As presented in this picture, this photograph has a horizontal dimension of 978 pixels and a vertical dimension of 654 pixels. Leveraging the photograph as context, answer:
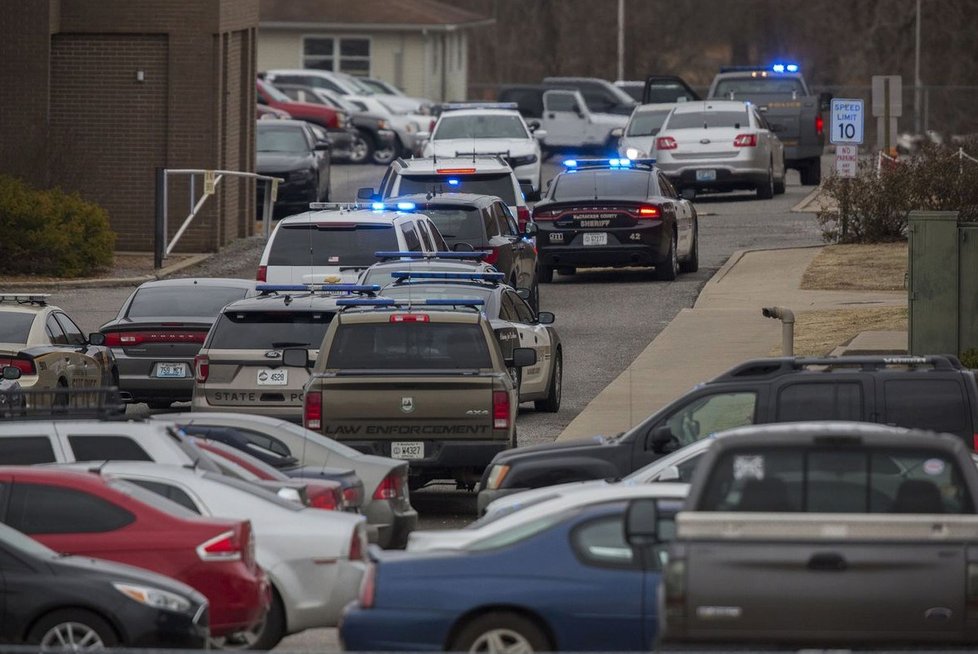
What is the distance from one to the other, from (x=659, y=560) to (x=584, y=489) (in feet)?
3.17

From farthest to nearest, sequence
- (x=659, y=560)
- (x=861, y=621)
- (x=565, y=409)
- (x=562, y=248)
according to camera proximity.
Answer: (x=562, y=248)
(x=565, y=409)
(x=659, y=560)
(x=861, y=621)

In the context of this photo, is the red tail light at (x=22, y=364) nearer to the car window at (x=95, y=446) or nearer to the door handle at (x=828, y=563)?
the car window at (x=95, y=446)

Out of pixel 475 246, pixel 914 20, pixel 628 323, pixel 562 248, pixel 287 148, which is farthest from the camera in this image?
pixel 914 20

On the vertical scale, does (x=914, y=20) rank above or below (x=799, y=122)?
above

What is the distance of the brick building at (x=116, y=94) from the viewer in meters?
31.9

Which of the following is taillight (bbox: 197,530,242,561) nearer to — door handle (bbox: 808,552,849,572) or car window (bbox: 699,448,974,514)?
car window (bbox: 699,448,974,514)

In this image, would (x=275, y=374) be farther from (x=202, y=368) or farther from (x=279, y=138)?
(x=279, y=138)

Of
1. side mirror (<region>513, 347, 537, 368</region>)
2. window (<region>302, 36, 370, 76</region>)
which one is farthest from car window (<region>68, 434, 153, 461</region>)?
window (<region>302, 36, 370, 76</region>)

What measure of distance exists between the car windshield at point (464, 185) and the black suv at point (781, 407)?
13.2 meters

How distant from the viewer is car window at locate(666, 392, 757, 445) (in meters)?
13.8

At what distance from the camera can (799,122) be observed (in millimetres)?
41938

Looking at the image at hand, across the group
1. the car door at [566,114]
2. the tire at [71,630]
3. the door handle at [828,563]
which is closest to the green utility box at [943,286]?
the door handle at [828,563]

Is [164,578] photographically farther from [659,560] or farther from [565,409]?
[565,409]

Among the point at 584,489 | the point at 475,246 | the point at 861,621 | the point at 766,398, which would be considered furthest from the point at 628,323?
the point at 861,621
